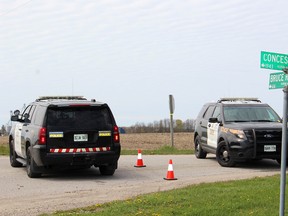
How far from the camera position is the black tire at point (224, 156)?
15.0 m

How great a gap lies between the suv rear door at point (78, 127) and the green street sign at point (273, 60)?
6.52 m

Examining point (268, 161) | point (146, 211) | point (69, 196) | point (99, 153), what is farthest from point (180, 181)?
point (268, 161)

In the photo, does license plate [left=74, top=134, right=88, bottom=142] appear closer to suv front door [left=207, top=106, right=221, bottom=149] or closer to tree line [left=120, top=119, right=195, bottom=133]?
suv front door [left=207, top=106, right=221, bottom=149]

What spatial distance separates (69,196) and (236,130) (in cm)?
625

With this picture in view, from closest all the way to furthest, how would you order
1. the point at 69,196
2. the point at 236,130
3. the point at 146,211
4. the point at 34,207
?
1. the point at 146,211
2. the point at 34,207
3. the point at 69,196
4. the point at 236,130

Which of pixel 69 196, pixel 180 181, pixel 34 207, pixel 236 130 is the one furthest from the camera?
pixel 236 130

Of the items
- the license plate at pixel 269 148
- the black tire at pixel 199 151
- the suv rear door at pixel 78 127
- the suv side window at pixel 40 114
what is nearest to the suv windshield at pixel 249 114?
the license plate at pixel 269 148

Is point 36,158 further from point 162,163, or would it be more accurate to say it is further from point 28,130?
point 162,163

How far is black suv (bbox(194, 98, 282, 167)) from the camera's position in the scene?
14625mm

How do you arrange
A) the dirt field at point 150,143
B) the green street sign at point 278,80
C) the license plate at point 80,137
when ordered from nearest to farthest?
the green street sign at point 278,80 < the license plate at point 80,137 < the dirt field at point 150,143

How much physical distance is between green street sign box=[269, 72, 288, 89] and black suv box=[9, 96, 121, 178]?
635cm

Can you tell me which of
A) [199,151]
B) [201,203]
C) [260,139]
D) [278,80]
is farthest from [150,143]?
[278,80]

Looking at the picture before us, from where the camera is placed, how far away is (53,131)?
1240 cm

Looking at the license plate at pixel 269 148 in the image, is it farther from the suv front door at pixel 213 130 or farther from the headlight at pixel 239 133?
the suv front door at pixel 213 130
